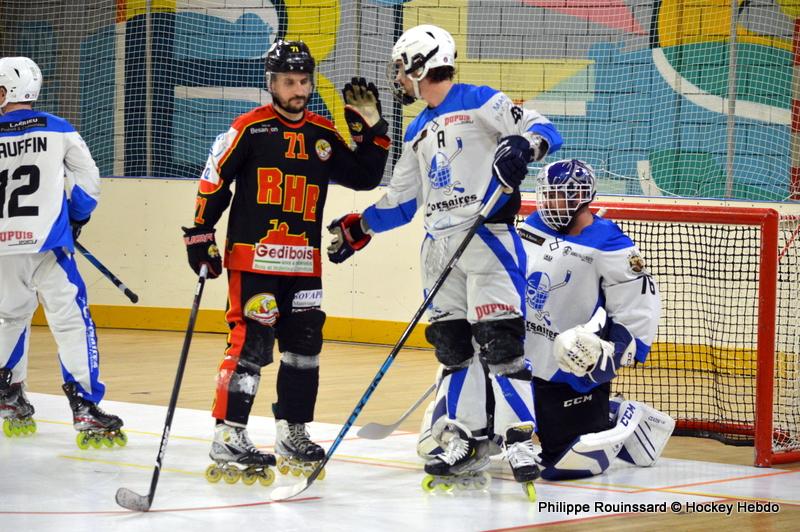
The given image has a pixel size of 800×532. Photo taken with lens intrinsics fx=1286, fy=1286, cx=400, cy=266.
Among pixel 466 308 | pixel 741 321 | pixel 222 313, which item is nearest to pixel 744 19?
pixel 741 321

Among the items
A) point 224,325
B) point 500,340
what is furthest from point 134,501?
point 224,325

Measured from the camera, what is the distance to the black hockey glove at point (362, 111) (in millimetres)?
4531

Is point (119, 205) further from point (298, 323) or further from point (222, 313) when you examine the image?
point (298, 323)

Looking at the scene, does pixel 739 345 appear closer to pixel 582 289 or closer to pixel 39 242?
pixel 582 289

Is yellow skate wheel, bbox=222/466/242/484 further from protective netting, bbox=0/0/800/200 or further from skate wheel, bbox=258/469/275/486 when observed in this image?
protective netting, bbox=0/0/800/200

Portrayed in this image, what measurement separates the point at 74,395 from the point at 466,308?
178 centimetres

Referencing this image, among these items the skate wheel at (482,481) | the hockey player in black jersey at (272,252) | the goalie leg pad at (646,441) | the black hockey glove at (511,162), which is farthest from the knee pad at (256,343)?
the goalie leg pad at (646,441)

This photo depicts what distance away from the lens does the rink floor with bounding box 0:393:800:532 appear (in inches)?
149

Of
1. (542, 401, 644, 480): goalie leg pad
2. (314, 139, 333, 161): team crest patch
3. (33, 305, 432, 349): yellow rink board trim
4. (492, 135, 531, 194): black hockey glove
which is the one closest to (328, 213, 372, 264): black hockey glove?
(314, 139, 333, 161): team crest patch

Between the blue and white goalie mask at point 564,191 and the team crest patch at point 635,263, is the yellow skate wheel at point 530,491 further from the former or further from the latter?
the blue and white goalie mask at point 564,191

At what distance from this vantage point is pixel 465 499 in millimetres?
4160

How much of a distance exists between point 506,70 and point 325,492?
5667 millimetres

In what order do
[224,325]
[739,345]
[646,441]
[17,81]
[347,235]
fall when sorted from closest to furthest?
[347,235] < [646,441] < [17,81] < [739,345] < [224,325]

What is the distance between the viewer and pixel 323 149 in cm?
450
